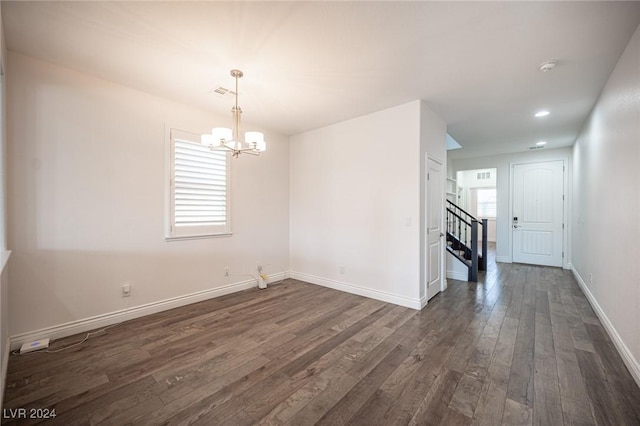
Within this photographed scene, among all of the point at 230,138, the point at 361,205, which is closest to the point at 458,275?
the point at 361,205

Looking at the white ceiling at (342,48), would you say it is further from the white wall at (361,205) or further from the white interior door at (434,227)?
the white interior door at (434,227)

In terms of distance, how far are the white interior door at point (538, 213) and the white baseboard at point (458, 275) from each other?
261cm

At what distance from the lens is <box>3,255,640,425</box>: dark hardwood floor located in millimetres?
1748

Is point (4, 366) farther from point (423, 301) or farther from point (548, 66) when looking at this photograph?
point (548, 66)

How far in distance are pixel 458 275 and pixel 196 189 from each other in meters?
4.85

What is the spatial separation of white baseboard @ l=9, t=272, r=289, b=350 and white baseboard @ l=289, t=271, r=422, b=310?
1118 millimetres

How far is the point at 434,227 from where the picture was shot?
13.4 feet

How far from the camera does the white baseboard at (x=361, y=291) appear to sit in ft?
11.9

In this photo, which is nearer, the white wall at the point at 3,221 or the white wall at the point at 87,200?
the white wall at the point at 3,221

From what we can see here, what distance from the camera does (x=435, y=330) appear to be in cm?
295

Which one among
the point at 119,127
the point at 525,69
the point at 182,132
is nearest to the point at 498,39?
the point at 525,69

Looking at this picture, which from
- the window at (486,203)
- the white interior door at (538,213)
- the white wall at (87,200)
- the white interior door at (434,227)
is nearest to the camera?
the white wall at (87,200)

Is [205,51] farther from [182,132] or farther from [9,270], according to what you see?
[9,270]

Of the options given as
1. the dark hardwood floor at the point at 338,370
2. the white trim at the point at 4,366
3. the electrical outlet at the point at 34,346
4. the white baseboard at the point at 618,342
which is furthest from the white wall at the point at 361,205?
the white trim at the point at 4,366
